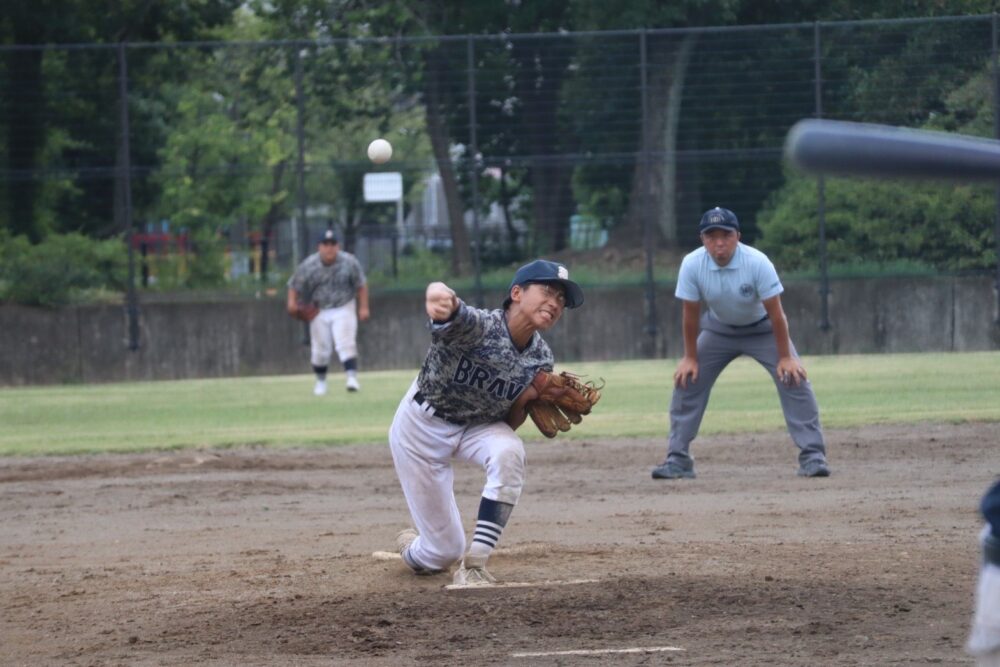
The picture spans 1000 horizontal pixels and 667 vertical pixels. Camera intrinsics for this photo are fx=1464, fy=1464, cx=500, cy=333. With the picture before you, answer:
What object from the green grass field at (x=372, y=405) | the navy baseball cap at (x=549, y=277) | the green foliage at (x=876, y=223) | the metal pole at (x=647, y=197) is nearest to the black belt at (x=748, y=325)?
the green grass field at (x=372, y=405)

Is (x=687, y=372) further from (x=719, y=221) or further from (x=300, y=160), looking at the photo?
(x=300, y=160)

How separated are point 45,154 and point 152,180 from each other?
167cm

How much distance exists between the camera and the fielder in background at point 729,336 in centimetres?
999

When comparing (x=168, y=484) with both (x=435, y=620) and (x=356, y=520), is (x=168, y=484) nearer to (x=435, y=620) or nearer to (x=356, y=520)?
(x=356, y=520)

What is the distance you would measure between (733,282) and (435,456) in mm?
3749

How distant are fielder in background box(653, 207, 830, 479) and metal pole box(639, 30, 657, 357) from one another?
11.2 m

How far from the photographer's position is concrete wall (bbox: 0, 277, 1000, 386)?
2159 centimetres

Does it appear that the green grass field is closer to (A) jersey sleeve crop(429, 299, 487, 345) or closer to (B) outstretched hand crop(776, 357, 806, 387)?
(B) outstretched hand crop(776, 357, 806, 387)

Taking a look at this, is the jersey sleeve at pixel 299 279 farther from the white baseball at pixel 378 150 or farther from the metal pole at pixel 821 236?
the metal pole at pixel 821 236

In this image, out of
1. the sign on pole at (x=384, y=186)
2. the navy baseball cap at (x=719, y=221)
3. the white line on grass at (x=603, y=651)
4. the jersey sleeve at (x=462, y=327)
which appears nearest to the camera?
the white line on grass at (x=603, y=651)

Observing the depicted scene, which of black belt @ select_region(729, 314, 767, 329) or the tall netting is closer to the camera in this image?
black belt @ select_region(729, 314, 767, 329)

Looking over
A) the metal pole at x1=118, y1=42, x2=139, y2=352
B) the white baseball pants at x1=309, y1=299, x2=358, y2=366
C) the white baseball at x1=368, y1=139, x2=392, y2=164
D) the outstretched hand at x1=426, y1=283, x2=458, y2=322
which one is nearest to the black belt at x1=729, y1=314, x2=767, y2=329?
the outstretched hand at x1=426, y1=283, x2=458, y2=322

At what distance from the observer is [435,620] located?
617cm

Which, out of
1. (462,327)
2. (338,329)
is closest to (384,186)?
(338,329)
